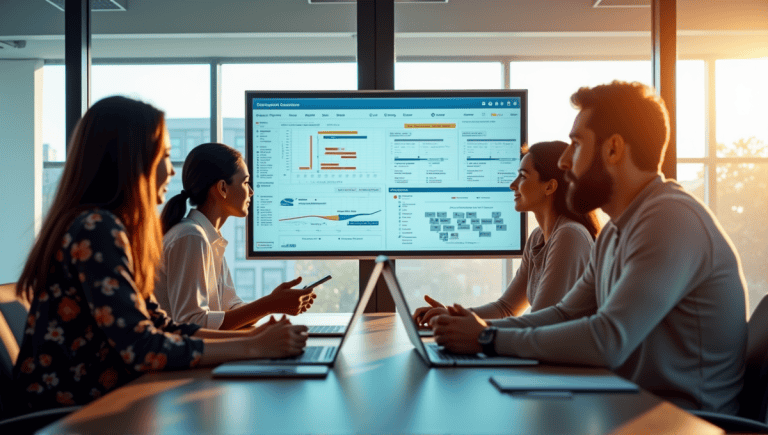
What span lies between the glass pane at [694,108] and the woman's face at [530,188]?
4612 millimetres

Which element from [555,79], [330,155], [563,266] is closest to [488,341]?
[563,266]

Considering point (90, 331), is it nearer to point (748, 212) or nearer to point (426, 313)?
point (426, 313)

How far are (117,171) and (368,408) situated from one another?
2.69ft

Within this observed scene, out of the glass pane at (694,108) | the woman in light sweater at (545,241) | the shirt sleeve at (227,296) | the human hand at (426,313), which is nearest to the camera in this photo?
the human hand at (426,313)

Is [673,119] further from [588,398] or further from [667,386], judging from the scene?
[588,398]

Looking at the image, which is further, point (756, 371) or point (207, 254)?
point (207, 254)

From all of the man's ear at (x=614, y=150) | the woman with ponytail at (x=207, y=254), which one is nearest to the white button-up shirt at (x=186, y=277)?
the woman with ponytail at (x=207, y=254)

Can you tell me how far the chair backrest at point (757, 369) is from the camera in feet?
4.31

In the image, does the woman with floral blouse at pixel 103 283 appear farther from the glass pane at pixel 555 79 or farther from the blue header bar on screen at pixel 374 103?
the glass pane at pixel 555 79

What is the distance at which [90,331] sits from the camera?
4.14ft

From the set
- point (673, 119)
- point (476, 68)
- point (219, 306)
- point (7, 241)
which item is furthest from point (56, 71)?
point (673, 119)

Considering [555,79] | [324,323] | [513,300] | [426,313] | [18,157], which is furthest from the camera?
[18,157]

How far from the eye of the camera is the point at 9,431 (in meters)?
1.12

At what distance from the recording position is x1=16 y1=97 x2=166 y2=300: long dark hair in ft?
4.36
